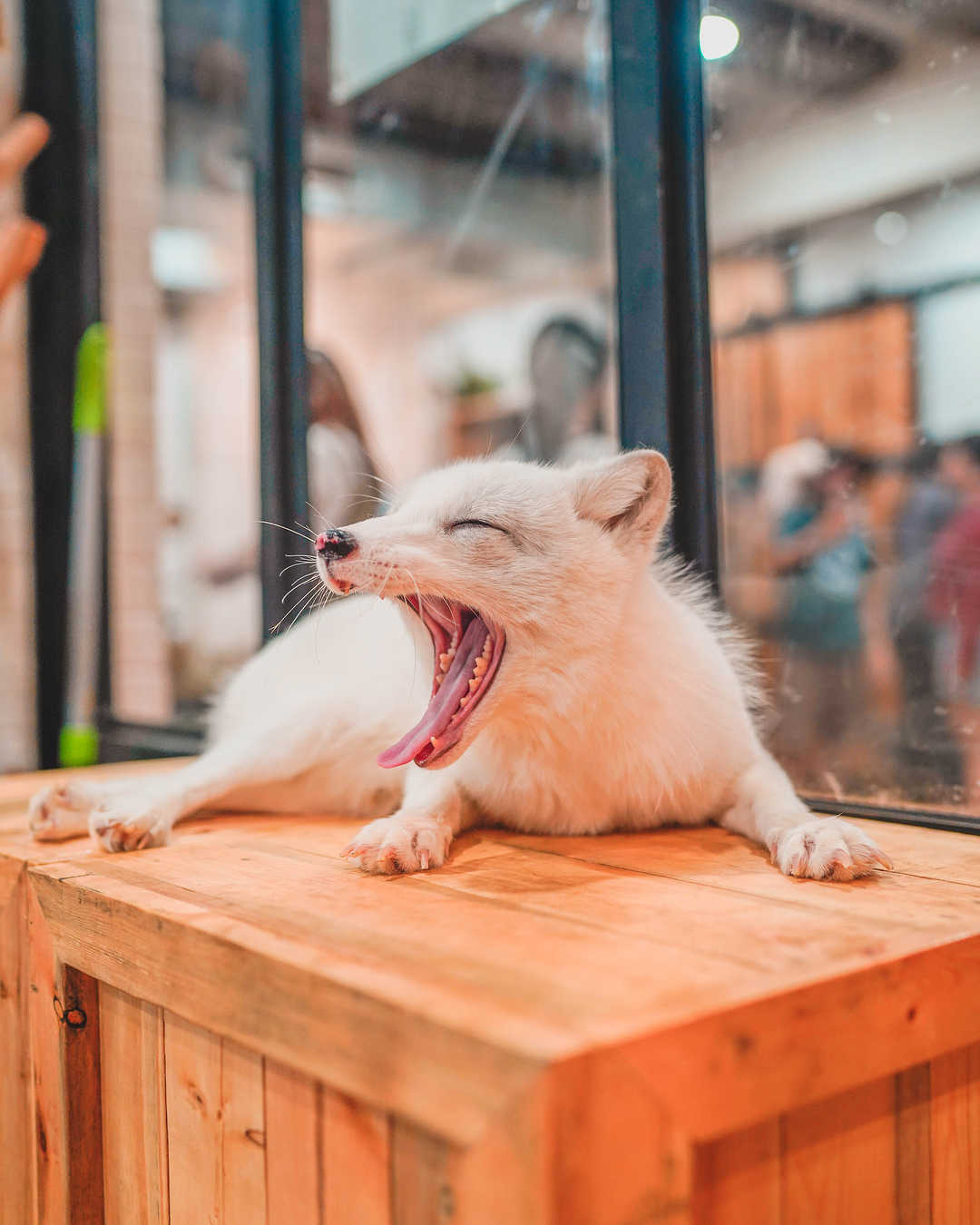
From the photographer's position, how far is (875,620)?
327 centimetres

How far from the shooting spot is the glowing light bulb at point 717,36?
1910 mm

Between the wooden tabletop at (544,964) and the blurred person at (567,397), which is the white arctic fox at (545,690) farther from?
the blurred person at (567,397)

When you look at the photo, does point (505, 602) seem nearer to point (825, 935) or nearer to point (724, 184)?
point (825, 935)

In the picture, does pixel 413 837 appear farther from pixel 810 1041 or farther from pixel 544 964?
pixel 810 1041

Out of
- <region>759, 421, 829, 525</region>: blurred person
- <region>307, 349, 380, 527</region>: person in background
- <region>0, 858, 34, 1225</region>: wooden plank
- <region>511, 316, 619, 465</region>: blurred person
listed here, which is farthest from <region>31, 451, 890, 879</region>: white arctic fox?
<region>759, 421, 829, 525</region>: blurred person

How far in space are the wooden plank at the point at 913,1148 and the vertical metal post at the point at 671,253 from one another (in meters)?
1.03

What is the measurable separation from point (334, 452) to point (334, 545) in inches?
63.6

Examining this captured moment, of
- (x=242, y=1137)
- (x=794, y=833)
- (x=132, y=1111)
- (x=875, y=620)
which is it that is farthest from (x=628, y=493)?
(x=875, y=620)

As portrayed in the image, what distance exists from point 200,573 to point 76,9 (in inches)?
78.3

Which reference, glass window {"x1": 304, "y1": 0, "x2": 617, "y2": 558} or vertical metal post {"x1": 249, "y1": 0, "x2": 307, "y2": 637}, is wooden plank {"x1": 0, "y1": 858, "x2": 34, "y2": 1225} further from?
vertical metal post {"x1": 249, "y1": 0, "x2": 307, "y2": 637}

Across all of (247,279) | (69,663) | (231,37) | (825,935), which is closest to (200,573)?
(69,663)

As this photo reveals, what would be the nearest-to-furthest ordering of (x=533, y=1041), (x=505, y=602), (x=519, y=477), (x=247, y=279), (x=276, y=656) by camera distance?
(x=533, y=1041), (x=505, y=602), (x=519, y=477), (x=276, y=656), (x=247, y=279)

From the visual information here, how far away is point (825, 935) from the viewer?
96 centimetres

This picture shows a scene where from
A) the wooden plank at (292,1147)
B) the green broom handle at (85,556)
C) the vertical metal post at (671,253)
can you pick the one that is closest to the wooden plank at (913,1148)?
the wooden plank at (292,1147)
